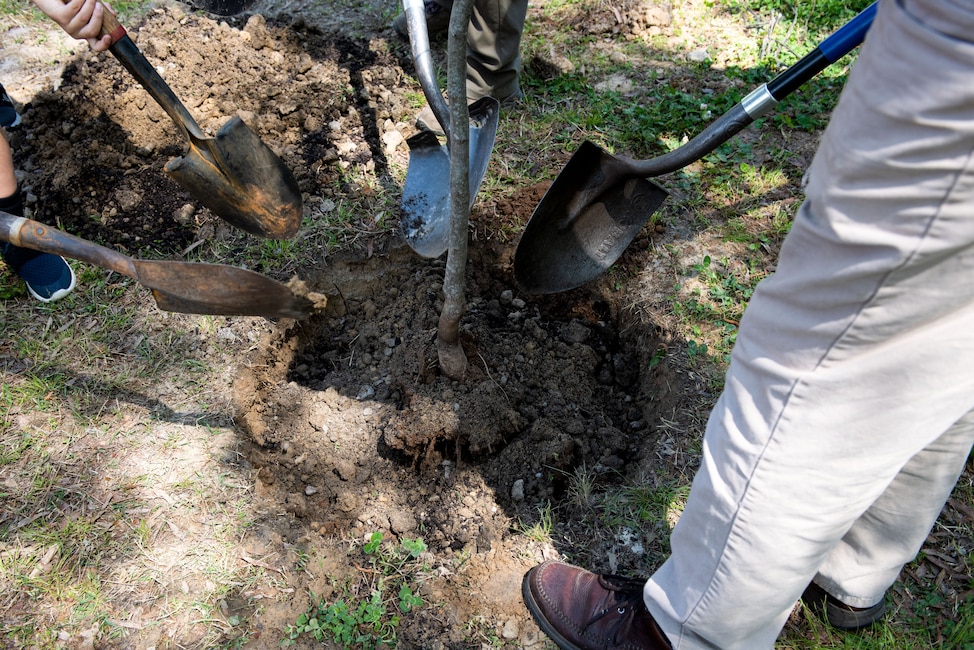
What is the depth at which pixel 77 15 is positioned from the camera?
212 centimetres

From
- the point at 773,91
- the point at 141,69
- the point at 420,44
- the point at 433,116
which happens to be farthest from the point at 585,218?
the point at 141,69

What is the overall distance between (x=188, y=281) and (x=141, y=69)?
940 millimetres

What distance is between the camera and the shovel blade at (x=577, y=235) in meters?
2.45

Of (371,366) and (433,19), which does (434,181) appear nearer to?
(371,366)

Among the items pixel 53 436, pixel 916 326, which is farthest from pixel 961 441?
pixel 53 436

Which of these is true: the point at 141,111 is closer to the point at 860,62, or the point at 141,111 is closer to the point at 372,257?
the point at 372,257

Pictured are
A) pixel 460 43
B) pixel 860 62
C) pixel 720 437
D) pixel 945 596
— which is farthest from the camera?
pixel 945 596

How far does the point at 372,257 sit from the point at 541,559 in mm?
1411

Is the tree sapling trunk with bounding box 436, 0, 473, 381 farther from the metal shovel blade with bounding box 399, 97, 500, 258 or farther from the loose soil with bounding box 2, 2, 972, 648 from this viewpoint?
the metal shovel blade with bounding box 399, 97, 500, 258

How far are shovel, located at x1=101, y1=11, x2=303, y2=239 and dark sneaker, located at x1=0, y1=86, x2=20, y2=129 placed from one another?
101cm

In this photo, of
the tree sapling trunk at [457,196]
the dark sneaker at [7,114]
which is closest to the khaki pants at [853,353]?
the tree sapling trunk at [457,196]

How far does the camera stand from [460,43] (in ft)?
5.16

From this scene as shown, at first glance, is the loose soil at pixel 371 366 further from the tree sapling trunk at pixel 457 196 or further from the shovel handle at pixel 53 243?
the shovel handle at pixel 53 243

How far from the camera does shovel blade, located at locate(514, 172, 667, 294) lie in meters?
2.45
